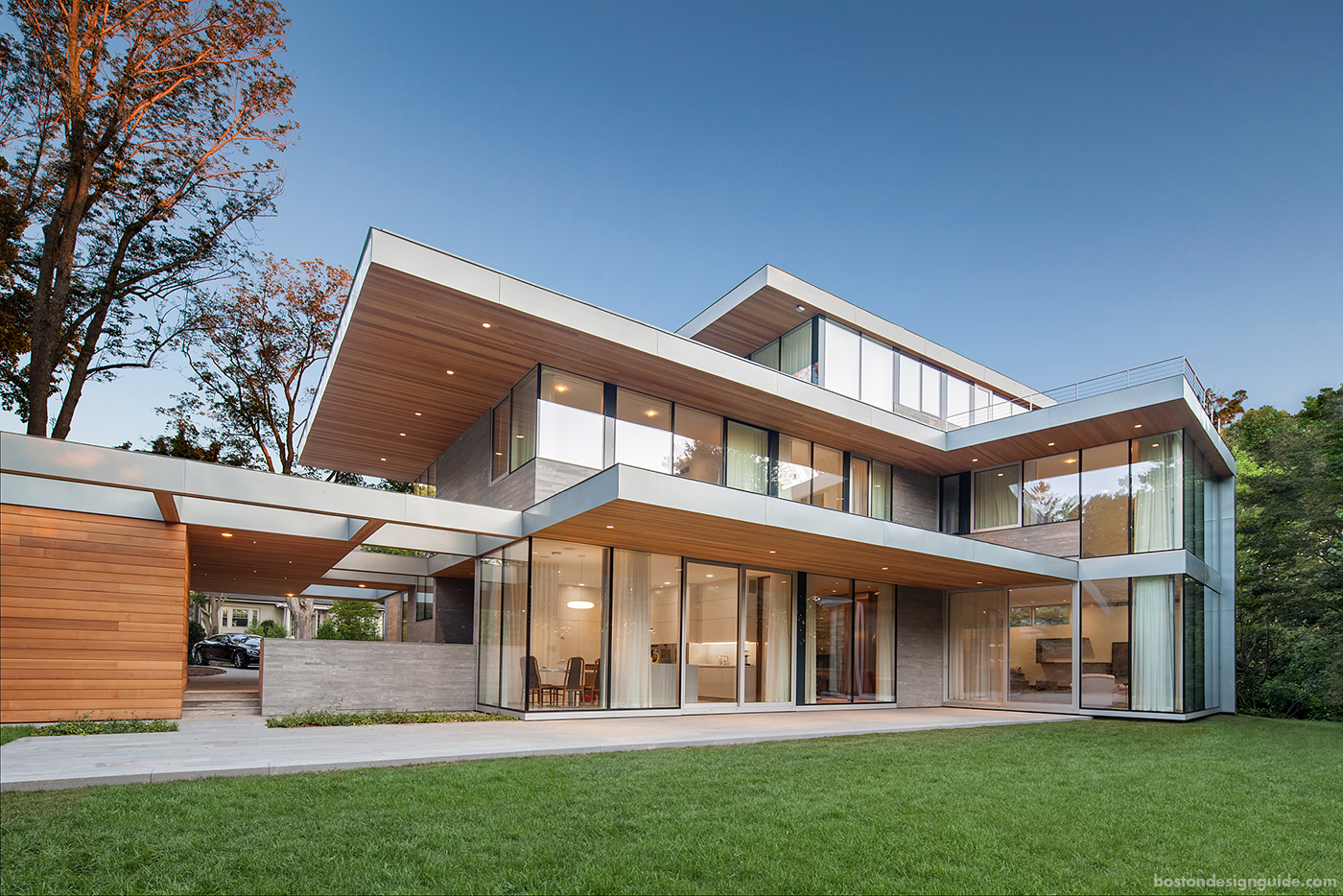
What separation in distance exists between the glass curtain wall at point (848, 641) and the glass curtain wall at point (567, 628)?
488 centimetres

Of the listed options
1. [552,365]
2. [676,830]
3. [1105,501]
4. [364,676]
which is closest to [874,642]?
[1105,501]

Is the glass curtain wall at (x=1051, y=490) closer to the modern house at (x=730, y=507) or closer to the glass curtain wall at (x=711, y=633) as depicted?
the modern house at (x=730, y=507)

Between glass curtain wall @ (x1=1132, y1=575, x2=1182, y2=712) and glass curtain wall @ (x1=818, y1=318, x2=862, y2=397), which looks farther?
A: glass curtain wall @ (x1=818, y1=318, x2=862, y2=397)

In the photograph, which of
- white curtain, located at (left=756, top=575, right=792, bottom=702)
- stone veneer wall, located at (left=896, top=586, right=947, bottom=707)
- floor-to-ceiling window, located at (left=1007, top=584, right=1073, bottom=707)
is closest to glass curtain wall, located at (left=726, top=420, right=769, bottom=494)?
white curtain, located at (left=756, top=575, right=792, bottom=702)

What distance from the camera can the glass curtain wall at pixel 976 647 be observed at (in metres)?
16.7

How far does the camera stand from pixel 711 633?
44.2ft

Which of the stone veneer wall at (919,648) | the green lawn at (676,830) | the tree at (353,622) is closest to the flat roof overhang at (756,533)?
the stone veneer wall at (919,648)

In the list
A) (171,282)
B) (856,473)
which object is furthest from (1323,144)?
(171,282)

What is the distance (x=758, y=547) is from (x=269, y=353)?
15739mm

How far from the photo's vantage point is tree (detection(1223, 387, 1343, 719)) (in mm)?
16375

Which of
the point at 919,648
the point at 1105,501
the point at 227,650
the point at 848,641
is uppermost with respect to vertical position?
the point at 1105,501

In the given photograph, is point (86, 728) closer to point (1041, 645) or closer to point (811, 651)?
point (811, 651)

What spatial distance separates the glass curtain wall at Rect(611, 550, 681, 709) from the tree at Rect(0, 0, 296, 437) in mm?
11537

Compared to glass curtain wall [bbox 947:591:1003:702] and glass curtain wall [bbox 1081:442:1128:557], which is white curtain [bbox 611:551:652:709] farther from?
glass curtain wall [bbox 1081:442:1128:557]
